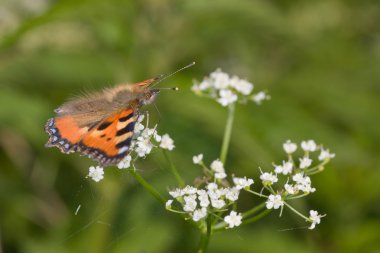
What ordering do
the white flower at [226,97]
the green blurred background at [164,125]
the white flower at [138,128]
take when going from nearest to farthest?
the white flower at [138,128] → the white flower at [226,97] → the green blurred background at [164,125]

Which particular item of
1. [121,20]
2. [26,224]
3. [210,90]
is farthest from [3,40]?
[26,224]

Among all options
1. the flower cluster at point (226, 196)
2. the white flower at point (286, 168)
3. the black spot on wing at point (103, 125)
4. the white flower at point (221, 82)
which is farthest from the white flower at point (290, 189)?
the white flower at point (221, 82)

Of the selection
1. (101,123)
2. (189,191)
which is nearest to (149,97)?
(101,123)

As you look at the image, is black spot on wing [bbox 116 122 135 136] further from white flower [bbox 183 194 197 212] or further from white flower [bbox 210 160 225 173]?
white flower [bbox 210 160 225 173]

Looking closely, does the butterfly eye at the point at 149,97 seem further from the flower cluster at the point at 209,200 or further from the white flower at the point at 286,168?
the white flower at the point at 286,168

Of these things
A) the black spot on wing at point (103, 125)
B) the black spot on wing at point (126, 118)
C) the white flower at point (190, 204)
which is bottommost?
the white flower at point (190, 204)

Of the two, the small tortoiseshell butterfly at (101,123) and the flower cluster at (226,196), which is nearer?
the small tortoiseshell butterfly at (101,123)

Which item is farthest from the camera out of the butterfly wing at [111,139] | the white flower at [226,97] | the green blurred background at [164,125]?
the green blurred background at [164,125]
